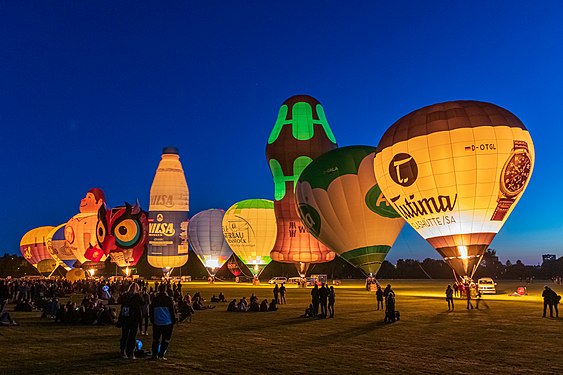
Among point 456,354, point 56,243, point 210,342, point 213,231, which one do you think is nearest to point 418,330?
point 456,354

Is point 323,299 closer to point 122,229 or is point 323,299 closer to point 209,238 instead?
point 122,229

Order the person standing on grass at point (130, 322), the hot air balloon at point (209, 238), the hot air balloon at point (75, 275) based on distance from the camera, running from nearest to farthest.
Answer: the person standing on grass at point (130, 322) < the hot air balloon at point (75, 275) < the hot air balloon at point (209, 238)

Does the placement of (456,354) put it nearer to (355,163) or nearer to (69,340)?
(69,340)

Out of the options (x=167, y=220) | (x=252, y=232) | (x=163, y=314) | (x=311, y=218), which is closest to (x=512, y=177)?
(x=311, y=218)

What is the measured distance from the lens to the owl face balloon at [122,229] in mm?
44906

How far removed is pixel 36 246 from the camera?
72.9 m

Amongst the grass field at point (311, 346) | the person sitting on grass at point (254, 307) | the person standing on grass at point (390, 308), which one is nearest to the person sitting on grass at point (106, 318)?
the grass field at point (311, 346)

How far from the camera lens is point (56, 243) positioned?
62938 millimetres

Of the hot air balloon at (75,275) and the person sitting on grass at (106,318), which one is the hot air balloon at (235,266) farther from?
the person sitting on grass at (106,318)

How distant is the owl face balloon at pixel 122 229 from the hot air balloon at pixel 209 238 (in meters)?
6.33

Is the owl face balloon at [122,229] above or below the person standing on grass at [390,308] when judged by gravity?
above

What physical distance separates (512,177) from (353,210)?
9616 millimetres

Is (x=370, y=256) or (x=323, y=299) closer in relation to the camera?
(x=323, y=299)

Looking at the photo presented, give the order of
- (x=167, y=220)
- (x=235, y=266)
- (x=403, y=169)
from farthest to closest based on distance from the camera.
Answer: (x=235, y=266), (x=167, y=220), (x=403, y=169)
